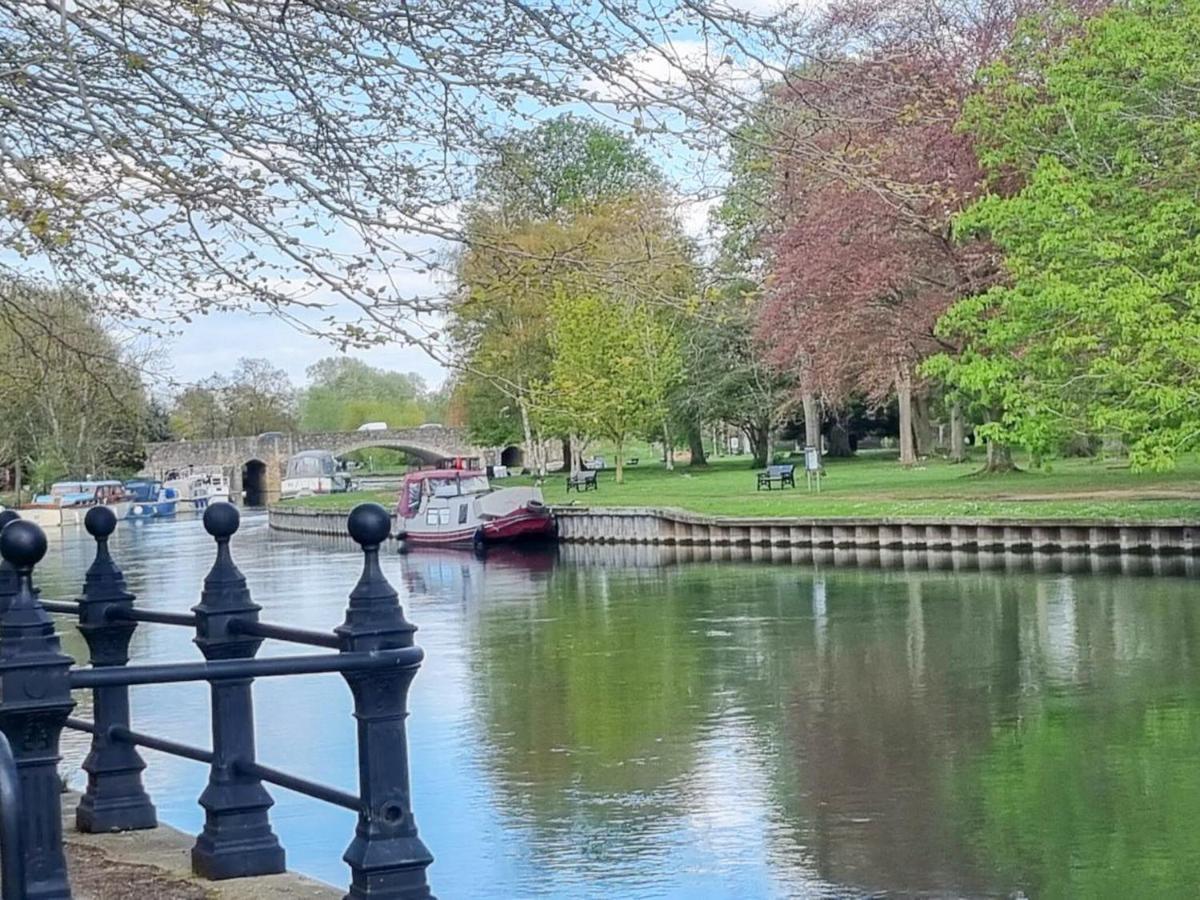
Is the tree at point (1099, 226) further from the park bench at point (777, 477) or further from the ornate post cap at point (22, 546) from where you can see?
the ornate post cap at point (22, 546)

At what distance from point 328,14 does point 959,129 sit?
83.2ft

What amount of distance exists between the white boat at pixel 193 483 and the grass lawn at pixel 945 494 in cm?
3828

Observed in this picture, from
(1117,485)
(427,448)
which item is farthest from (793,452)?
(1117,485)

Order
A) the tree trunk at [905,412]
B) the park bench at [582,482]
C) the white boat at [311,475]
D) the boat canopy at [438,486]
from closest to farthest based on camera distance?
the tree trunk at [905,412] < the boat canopy at [438,486] < the park bench at [582,482] < the white boat at [311,475]

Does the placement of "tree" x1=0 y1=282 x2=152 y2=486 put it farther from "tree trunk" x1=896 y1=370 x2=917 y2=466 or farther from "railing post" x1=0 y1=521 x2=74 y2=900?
"tree trunk" x1=896 y1=370 x2=917 y2=466

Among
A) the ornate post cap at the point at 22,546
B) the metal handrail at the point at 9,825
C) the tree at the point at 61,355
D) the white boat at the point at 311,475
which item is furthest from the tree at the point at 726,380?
the metal handrail at the point at 9,825

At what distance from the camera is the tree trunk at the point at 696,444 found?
71.0 m

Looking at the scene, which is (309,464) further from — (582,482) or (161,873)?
(161,873)

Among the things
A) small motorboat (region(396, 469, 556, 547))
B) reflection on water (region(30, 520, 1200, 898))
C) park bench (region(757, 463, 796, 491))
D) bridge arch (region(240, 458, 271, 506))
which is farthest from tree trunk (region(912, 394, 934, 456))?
bridge arch (region(240, 458, 271, 506))

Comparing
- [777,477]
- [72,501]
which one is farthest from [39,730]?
[72,501]

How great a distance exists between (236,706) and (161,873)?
70cm

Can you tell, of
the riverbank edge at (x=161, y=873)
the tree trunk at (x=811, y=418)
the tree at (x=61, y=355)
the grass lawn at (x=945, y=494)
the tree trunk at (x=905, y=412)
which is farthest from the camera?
the tree trunk at (x=811, y=418)

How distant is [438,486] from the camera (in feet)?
179

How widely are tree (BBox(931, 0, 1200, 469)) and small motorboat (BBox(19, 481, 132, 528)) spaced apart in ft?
166
